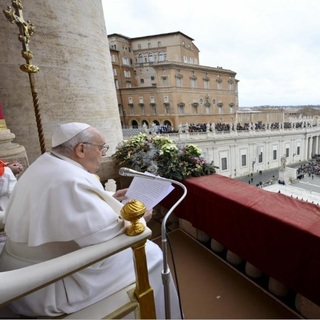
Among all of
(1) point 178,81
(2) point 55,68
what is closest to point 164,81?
(1) point 178,81

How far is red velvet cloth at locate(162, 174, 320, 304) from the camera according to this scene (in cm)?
113

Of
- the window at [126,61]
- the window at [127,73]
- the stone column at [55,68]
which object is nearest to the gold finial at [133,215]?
the stone column at [55,68]

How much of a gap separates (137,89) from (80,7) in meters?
17.5

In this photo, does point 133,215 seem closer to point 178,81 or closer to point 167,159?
point 167,159

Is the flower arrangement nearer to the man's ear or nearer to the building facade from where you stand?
the man's ear

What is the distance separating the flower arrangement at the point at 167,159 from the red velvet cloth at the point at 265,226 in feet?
0.59

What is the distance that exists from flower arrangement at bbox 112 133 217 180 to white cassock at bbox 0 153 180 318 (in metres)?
1.10

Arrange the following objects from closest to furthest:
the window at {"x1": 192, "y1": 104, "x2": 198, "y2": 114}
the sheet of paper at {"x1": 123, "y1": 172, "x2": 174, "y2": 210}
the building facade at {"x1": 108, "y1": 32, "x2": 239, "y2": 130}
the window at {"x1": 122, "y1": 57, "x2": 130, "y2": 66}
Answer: the sheet of paper at {"x1": 123, "y1": 172, "x2": 174, "y2": 210} < the building facade at {"x1": 108, "y1": 32, "x2": 239, "y2": 130} < the window at {"x1": 192, "y1": 104, "x2": 198, "y2": 114} < the window at {"x1": 122, "y1": 57, "x2": 130, "y2": 66}

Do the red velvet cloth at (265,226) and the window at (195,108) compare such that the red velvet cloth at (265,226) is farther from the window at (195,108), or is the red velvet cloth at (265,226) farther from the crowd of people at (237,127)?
the window at (195,108)

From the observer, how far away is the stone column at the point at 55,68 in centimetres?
440

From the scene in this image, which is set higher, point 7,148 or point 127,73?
point 127,73

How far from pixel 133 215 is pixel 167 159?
54.7 inches

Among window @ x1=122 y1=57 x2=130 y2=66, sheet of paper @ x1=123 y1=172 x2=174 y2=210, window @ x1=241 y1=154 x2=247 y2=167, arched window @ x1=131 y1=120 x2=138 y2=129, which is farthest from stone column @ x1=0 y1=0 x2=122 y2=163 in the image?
window @ x1=122 y1=57 x2=130 y2=66

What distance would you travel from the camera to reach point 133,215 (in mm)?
819
